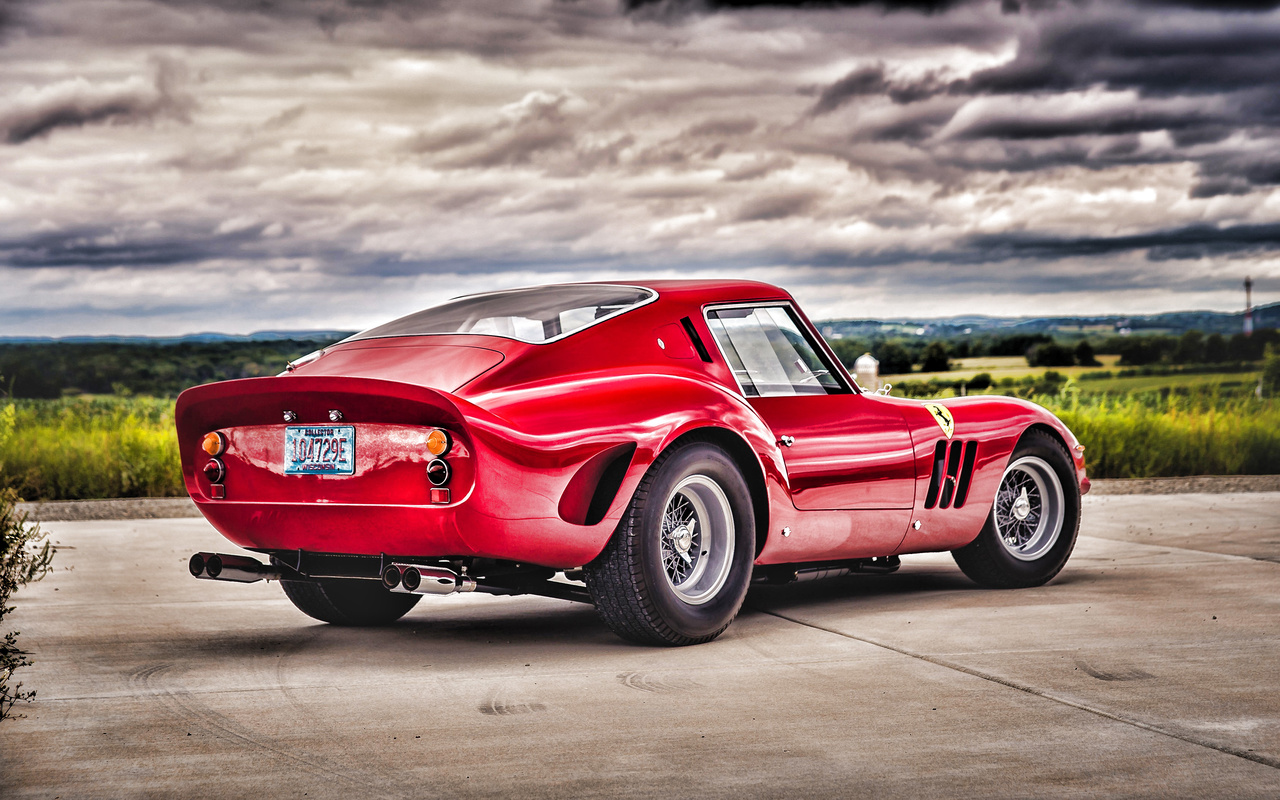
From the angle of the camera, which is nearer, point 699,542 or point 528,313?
point 699,542

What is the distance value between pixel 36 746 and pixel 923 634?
356cm

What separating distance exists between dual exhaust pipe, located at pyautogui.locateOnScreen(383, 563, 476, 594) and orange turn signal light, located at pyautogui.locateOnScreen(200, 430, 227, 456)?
105 centimetres

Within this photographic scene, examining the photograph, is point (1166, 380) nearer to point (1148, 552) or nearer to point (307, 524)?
point (1148, 552)

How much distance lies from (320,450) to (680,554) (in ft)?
5.05

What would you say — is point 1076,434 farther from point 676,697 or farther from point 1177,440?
point 676,697

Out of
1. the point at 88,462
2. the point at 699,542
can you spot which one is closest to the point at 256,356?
the point at 88,462

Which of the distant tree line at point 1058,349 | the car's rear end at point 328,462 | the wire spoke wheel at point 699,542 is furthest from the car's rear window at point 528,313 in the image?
the distant tree line at point 1058,349

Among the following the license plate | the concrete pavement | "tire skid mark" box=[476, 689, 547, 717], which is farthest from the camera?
the license plate

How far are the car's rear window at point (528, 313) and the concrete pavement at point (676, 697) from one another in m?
1.38

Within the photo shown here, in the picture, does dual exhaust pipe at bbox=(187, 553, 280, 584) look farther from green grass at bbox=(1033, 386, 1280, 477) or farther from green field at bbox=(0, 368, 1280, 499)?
green grass at bbox=(1033, 386, 1280, 477)

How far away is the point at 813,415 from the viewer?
6.11m

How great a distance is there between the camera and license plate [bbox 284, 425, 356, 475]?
5051 mm

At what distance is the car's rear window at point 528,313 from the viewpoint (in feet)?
18.6

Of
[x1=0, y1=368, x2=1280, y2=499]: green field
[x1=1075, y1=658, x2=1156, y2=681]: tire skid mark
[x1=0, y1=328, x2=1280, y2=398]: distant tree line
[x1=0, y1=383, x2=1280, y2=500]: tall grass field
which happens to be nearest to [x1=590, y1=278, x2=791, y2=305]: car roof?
[x1=1075, y1=658, x2=1156, y2=681]: tire skid mark
